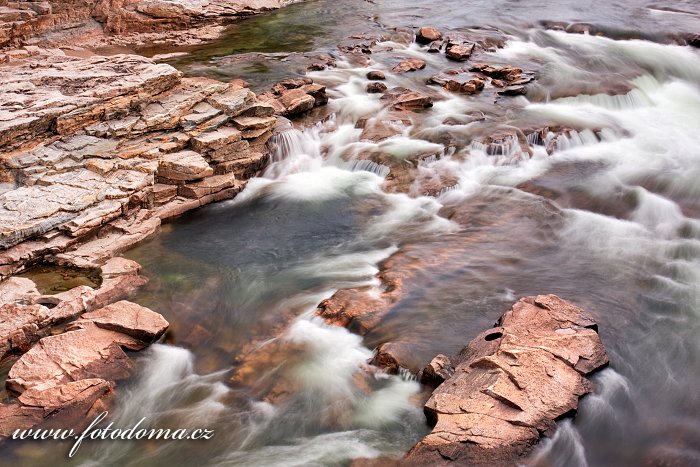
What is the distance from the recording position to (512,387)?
5.43 meters

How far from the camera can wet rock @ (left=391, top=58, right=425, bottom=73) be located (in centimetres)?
1364

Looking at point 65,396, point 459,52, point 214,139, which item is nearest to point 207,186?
point 214,139

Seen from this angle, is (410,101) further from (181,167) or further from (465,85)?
(181,167)

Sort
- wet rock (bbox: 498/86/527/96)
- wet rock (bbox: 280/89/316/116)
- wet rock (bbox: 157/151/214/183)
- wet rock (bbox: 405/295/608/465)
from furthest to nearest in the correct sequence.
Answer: wet rock (bbox: 498/86/527/96), wet rock (bbox: 280/89/316/116), wet rock (bbox: 157/151/214/183), wet rock (bbox: 405/295/608/465)

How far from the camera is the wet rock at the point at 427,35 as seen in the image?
15414 millimetres

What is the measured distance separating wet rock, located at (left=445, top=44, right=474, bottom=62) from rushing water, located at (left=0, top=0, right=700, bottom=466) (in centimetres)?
41

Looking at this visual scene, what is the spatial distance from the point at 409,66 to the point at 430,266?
7.03 meters

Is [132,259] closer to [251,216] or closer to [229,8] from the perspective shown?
[251,216]

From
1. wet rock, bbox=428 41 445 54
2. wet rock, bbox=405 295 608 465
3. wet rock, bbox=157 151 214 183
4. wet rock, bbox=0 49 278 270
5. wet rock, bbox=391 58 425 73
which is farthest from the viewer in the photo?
wet rock, bbox=428 41 445 54

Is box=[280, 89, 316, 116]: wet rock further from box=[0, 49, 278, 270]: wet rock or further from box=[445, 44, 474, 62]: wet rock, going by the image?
box=[445, 44, 474, 62]: wet rock

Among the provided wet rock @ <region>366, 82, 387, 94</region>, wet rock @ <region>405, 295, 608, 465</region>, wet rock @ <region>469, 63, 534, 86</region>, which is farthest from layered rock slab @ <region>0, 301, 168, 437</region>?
wet rock @ <region>469, 63, 534, 86</region>

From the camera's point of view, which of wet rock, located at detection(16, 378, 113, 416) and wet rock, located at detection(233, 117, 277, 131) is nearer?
wet rock, located at detection(16, 378, 113, 416)

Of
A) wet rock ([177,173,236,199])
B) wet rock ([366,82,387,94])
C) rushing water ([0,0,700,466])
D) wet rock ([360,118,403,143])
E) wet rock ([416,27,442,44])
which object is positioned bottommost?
rushing water ([0,0,700,466])

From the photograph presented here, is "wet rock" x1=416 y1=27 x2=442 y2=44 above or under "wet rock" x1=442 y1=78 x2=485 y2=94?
above
